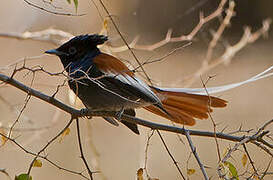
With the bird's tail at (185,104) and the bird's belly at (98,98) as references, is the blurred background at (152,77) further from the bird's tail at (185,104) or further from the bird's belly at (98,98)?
the bird's belly at (98,98)

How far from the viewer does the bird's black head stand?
375 centimetres

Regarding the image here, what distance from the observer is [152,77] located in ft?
28.2

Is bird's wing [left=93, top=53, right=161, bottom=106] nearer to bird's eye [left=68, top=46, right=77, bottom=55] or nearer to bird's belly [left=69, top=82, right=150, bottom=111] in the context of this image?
bird's belly [left=69, top=82, right=150, bottom=111]

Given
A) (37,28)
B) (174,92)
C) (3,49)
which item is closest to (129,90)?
(174,92)

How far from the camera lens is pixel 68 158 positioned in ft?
23.4

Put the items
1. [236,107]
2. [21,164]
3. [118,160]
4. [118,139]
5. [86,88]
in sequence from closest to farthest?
[86,88] → [21,164] → [118,160] → [118,139] → [236,107]

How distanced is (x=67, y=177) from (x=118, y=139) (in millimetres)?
Result: 1181

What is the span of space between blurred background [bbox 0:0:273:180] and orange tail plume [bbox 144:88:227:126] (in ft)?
5.88

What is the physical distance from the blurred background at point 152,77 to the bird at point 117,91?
1.68 m

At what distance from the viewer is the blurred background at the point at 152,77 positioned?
7.00 m

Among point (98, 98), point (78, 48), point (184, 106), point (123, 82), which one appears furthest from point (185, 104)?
point (78, 48)

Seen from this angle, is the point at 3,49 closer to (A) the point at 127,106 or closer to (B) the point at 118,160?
(B) the point at 118,160

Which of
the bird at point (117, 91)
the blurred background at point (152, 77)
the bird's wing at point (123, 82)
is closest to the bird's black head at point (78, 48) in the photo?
the bird at point (117, 91)

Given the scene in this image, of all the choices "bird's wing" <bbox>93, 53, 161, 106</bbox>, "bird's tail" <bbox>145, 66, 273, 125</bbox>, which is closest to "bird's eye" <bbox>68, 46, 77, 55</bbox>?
"bird's wing" <bbox>93, 53, 161, 106</bbox>
